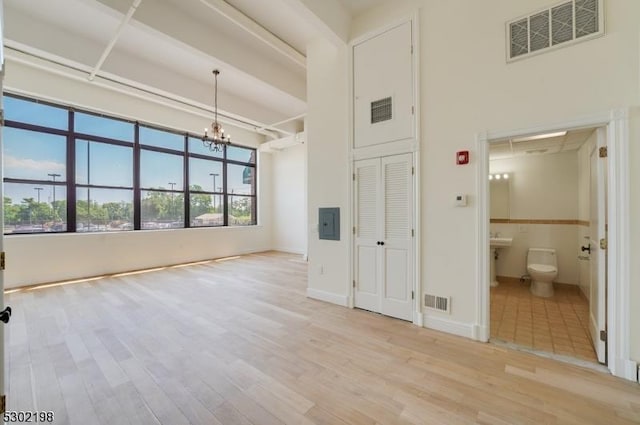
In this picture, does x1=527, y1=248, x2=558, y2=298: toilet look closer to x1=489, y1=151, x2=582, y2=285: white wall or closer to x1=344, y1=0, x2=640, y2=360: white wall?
x1=489, y1=151, x2=582, y2=285: white wall

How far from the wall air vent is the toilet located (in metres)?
3.43

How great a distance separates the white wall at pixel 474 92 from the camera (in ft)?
7.39

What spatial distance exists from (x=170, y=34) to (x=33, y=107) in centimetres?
Answer: 355

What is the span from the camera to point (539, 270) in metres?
4.22

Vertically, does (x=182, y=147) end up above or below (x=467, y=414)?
above

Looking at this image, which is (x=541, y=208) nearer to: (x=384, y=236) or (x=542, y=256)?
(x=542, y=256)

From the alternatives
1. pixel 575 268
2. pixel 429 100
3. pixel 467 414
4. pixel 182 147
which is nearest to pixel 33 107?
pixel 182 147

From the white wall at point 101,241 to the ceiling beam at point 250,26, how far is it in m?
3.33

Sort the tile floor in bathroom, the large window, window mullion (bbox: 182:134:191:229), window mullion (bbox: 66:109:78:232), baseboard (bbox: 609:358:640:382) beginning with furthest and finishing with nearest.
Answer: window mullion (bbox: 182:134:191:229) → window mullion (bbox: 66:109:78:232) → the large window → the tile floor in bathroom → baseboard (bbox: 609:358:640:382)

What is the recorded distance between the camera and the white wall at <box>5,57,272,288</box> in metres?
4.90

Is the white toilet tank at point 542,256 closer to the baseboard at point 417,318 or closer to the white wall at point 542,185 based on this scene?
the white wall at point 542,185

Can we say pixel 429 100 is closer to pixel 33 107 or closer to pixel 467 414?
pixel 467 414

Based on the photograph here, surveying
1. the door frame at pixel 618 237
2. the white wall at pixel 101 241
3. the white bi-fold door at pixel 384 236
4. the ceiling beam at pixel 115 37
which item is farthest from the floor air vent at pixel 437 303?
the white wall at pixel 101 241

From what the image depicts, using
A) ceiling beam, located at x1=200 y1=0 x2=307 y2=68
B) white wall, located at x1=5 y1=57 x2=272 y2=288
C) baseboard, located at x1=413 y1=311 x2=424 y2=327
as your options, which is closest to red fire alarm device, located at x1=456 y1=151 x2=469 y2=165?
baseboard, located at x1=413 y1=311 x2=424 y2=327
